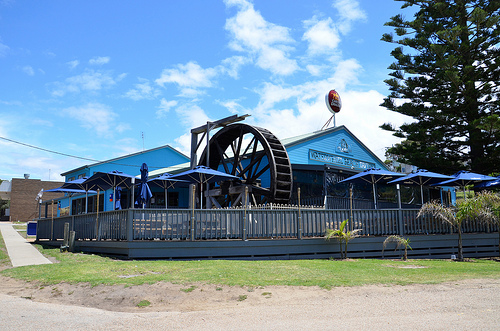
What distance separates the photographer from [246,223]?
1148 cm

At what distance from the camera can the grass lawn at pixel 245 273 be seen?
749 cm

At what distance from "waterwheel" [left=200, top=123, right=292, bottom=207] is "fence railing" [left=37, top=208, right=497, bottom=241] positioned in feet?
13.6

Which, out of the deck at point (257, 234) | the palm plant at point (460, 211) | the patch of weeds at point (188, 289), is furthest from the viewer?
the palm plant at point (460, 211)

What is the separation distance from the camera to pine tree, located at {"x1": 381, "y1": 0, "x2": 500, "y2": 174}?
73.5ft

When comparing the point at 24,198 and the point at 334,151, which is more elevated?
the point at 334,151

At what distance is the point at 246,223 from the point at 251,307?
5.45m

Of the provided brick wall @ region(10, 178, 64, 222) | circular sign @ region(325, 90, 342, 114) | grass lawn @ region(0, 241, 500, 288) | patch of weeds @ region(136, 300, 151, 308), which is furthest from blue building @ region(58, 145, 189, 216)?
brick wall @ region(10, 178, 64, 222)

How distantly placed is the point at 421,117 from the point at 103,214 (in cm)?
1956

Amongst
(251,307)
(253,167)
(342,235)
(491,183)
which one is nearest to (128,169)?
(253,167)

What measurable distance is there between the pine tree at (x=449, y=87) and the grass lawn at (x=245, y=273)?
15.8m

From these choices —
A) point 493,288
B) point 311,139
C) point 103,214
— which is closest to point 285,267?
point 493,288

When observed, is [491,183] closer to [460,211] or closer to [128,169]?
[460,211]

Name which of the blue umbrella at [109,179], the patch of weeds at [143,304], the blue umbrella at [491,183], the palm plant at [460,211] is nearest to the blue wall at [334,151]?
the blue umbrella at [491,183]

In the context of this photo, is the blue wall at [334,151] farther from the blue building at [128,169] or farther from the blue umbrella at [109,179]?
the blue umbrella at [109,179]
